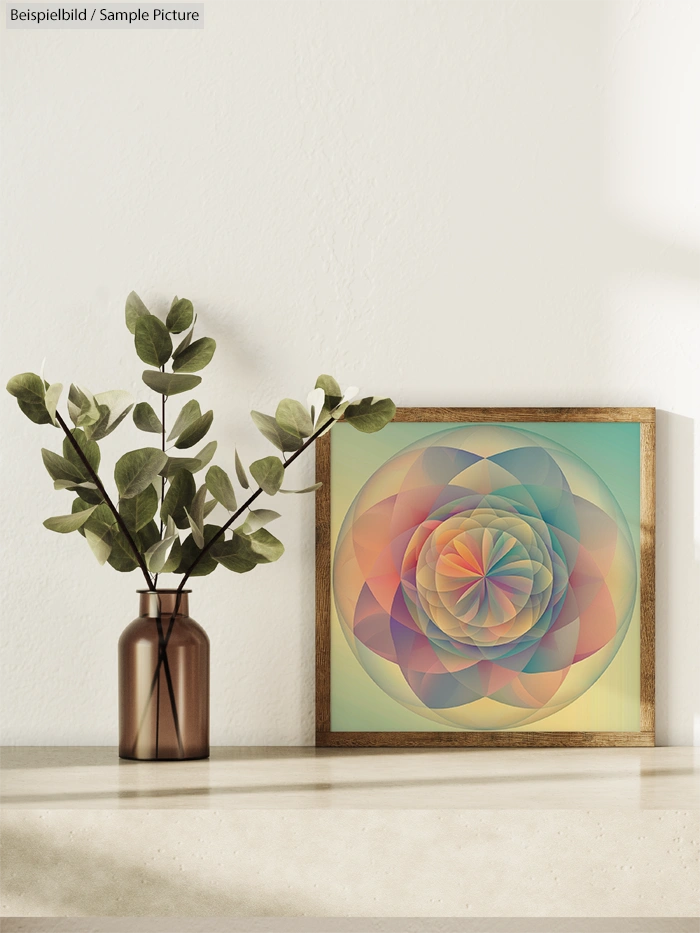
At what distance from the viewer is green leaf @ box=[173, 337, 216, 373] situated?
4.48 ft

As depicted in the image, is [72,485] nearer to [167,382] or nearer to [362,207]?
[167,382]

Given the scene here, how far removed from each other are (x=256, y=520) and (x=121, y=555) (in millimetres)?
193

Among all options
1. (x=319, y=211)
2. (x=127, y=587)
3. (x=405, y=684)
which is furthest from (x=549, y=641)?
(x=319, y=211)

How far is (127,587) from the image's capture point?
1.44 m

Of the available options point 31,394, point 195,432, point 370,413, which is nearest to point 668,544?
point 370,413

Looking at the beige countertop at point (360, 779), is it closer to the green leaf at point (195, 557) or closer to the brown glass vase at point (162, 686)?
the brown glass vase at point (162, 686)

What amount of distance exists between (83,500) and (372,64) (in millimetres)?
806

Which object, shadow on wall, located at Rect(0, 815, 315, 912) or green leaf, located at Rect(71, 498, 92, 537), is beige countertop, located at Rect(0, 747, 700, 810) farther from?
green leaf, located at Rect(71, 498, 92, 537)

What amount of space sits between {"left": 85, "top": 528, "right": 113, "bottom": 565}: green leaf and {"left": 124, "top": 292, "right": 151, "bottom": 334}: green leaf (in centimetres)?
32

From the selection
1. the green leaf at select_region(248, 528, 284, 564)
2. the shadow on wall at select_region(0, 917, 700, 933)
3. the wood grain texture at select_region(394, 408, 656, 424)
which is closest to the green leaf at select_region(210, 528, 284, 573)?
the green leaf at select_region(248, 528, 284, 564)

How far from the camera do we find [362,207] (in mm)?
1453

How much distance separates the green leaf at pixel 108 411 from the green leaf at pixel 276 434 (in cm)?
18

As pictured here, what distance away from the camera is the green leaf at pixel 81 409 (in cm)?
127

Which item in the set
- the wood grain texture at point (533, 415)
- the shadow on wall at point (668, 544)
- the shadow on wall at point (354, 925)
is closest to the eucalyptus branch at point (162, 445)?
the wood grain texture at point (533, 415)
